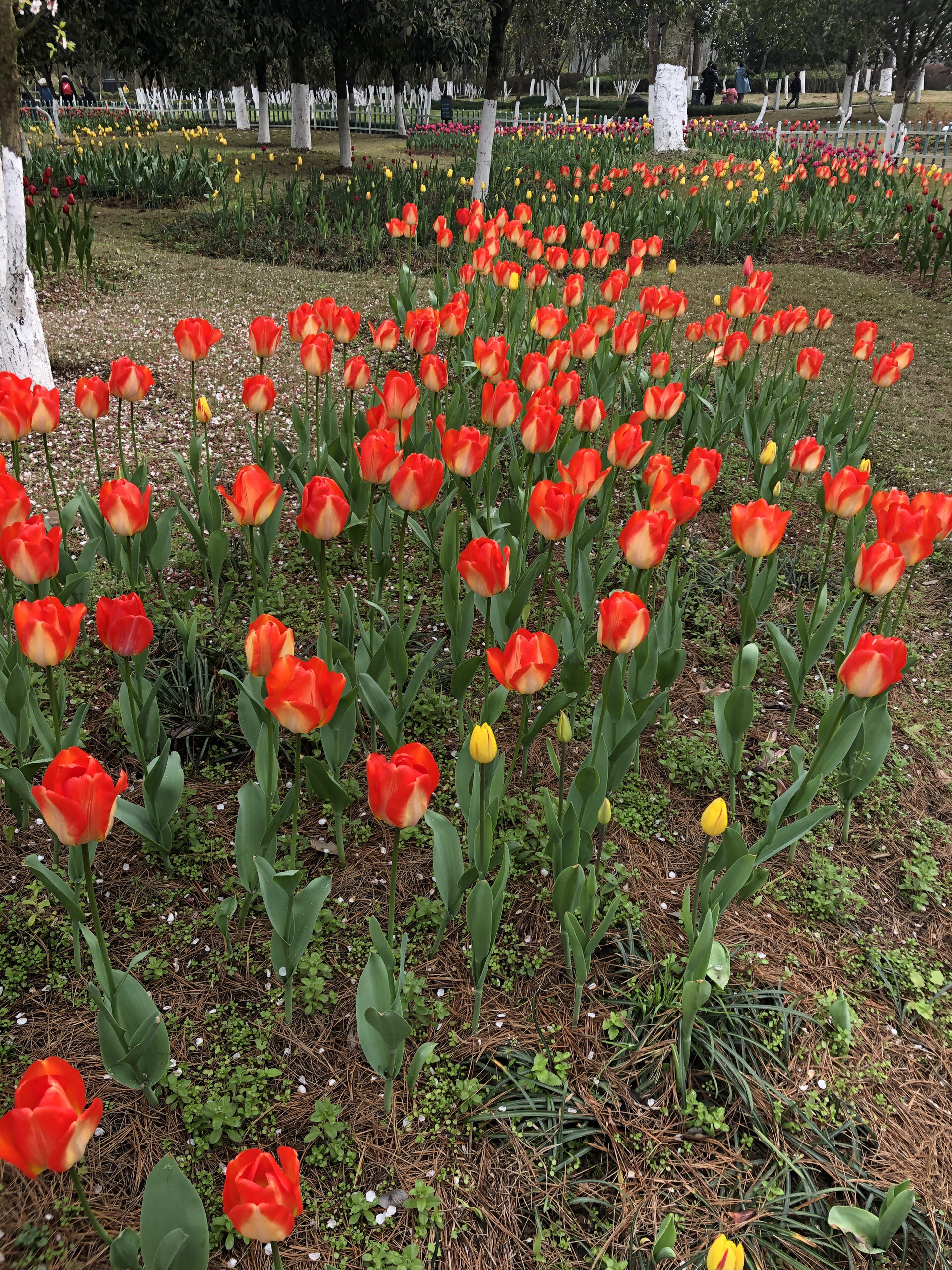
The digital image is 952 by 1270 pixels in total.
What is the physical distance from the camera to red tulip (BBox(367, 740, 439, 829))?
1396 mm

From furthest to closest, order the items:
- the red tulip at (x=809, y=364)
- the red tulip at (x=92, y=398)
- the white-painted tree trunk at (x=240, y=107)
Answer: the white-painted tree trunk at (x=240, y=107), the red tulip at (x=809, y=364), the red tulip at (x=92, y=398)

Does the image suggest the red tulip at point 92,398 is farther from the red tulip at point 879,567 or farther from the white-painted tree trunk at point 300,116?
the white-painted tree trunk at point 300,116

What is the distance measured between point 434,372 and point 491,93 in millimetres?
7510

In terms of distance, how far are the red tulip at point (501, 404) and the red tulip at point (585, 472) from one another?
45 cm

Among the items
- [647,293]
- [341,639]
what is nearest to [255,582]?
[341,639]

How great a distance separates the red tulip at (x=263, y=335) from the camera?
3.01 m

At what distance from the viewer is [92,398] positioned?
2689 millimetres

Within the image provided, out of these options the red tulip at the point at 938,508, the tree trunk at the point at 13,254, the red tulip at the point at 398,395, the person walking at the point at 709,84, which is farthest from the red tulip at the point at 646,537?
the person walking at the point at 709,84

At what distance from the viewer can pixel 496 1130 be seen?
1711 mm

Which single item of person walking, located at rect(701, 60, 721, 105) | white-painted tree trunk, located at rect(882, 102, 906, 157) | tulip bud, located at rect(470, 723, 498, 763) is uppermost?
person walking, located at rect(701, 60, 721, 105)

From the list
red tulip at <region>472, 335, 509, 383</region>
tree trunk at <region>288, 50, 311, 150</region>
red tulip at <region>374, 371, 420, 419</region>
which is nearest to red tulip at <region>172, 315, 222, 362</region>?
red tulip at <region>374, 371, 420, 419</region>

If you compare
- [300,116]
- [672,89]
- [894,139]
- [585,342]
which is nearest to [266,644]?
[585,342]

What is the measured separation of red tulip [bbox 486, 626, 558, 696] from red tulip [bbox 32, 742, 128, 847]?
2.35ft

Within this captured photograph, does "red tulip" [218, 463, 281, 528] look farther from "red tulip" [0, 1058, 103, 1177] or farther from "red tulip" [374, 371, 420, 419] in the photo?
"red tulip" [0, 1058, 103, 1177]
